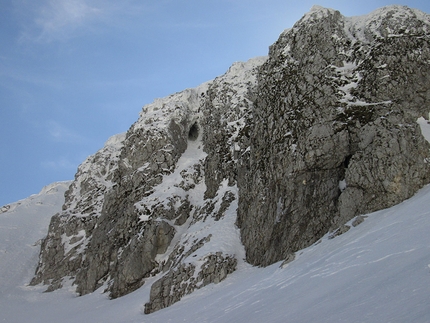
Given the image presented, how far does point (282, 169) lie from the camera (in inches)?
1177

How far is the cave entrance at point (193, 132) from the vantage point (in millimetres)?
61625

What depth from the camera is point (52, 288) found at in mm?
49094

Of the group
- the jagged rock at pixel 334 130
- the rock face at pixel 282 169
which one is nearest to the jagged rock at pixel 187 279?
the rock face at pixel 282 169

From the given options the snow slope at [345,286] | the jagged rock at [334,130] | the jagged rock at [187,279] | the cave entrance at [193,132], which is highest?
the cave entrance at [193,132]

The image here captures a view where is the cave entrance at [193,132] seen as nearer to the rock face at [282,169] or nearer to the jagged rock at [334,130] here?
the rock face at [282,169]

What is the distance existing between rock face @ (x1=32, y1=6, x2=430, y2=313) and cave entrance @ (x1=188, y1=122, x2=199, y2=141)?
7962 millimetres

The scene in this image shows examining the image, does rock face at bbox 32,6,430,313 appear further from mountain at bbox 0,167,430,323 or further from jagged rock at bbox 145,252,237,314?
mountain at bbox 0,167,430,323

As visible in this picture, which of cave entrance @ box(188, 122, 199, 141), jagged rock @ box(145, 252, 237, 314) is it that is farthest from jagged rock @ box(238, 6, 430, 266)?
cave entrance @ box(188, 122, 199, 141)

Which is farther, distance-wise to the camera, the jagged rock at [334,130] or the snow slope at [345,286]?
the jagged rock at [334,130]

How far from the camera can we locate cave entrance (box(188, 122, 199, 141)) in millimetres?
61625

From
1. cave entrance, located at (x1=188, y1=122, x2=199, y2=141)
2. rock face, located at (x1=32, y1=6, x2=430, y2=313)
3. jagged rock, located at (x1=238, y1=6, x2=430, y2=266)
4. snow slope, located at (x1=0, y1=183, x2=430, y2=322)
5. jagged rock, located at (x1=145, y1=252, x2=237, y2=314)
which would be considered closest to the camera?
snow slope, located at (x1=0, y1=183, x2=430, y2=322)

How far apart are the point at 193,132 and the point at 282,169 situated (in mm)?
34753

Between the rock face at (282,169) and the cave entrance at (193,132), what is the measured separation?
26.1 ft

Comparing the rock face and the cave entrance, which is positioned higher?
the cave entrance
